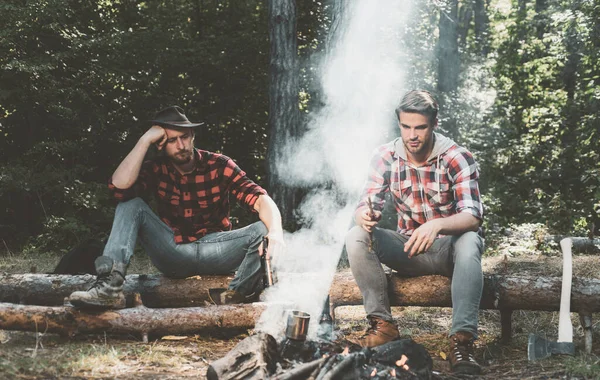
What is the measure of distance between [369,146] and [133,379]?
245 inches

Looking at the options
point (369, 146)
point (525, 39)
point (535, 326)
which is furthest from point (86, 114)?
point (525, 39)

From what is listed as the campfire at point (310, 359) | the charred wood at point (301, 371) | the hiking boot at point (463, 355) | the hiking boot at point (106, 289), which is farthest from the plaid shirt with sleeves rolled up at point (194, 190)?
the hiking boot at point (463, 355)

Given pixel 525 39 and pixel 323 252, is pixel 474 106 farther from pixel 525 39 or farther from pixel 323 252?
pixel 323 252

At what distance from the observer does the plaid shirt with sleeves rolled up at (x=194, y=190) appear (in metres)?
4.27

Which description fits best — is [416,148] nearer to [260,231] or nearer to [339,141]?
[260,231]

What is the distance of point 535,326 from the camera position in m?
4.45

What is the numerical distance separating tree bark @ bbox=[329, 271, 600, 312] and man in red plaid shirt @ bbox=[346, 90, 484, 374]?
0.11 metres

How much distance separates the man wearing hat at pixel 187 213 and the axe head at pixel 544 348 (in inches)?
71.4

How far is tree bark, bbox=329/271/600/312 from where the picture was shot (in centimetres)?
378

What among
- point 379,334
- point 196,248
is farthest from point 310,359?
point 196,248

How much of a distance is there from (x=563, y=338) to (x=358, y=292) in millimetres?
1423

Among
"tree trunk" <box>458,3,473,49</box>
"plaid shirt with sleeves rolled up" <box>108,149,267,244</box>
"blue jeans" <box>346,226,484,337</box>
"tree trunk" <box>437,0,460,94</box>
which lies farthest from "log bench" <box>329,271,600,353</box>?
"tree trunk" <box>458,3,473,49</box>

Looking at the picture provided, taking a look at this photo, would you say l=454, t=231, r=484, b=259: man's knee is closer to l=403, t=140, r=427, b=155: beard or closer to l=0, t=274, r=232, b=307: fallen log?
l=403, t=140, r=427, b=155: beard

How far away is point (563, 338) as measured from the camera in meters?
3.58
